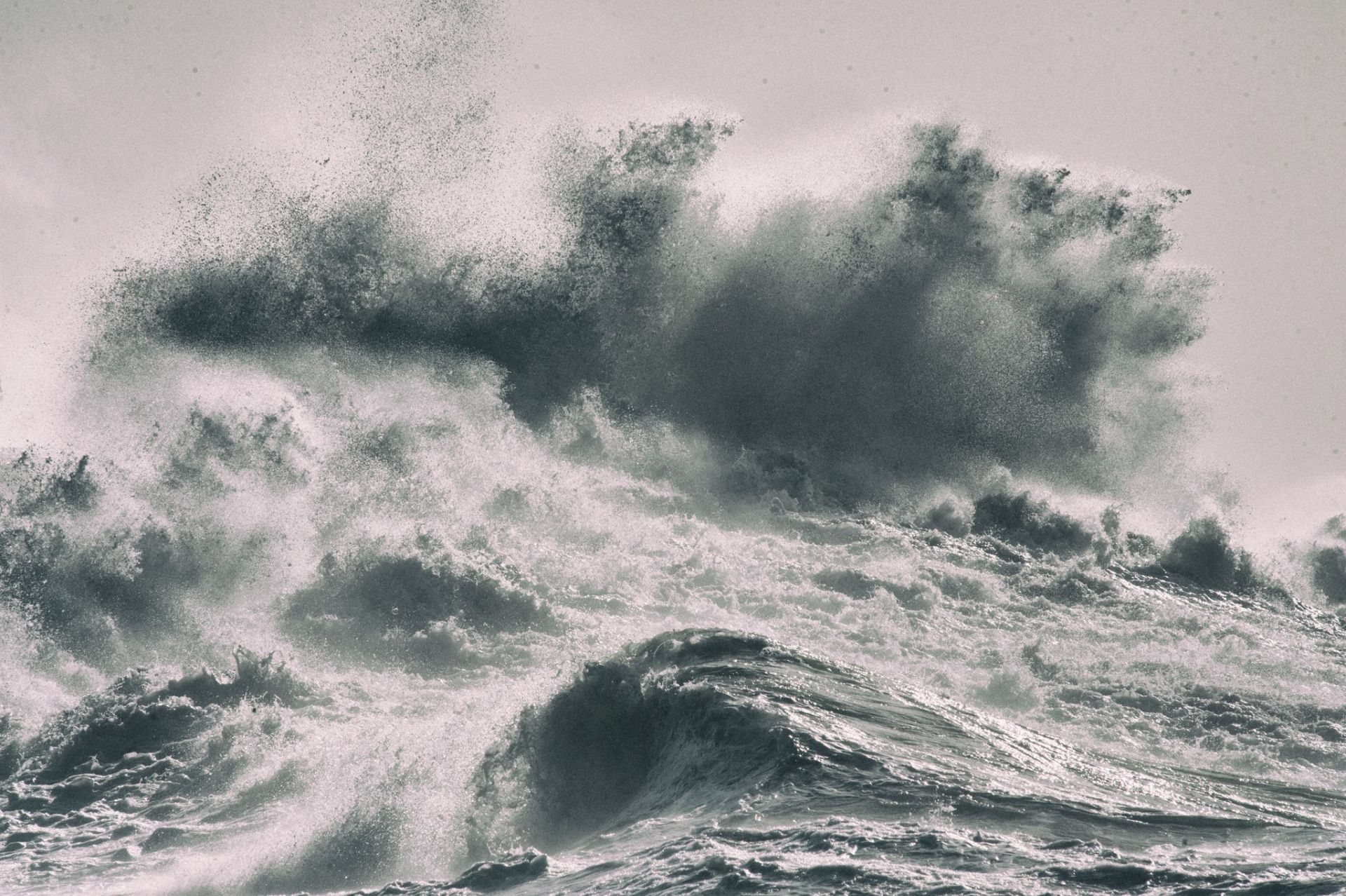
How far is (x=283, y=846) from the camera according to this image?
1309cm

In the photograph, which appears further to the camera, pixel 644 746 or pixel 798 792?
pixel 644 746

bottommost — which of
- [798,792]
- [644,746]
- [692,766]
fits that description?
[798,792]

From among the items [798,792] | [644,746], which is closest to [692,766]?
[644,746]

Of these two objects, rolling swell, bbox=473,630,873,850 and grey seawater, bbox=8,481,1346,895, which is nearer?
grey seawater, bbox=8,481,1346,895

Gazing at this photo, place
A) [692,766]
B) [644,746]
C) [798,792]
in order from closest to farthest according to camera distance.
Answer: [798,792] → [692,766] → [644,746]

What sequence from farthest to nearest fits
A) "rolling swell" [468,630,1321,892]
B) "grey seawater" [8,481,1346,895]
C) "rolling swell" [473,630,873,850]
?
"rolling swell" [473,630,873,850] < "grey seawater" [8,481,1346,895] < "rolling swell" [468,630,1321,892]

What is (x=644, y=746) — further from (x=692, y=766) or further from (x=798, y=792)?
(x=798, y=792)

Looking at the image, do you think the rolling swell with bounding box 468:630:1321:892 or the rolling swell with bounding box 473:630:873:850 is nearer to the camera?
the rolling swell with bounding box 468:630:1321:892

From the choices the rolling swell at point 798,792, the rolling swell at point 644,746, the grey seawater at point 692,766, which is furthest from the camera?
the rolling swell at point 644,746

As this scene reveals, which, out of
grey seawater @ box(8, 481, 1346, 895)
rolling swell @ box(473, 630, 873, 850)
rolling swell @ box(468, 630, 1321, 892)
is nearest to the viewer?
rolling swell @ box(468, 630, 1321, 892)

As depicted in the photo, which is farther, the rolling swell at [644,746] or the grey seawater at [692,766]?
the rolling swell at [644,746]

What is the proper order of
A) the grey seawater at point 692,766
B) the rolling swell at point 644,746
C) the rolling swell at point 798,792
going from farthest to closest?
the rolling swell at point 644,746 < the grey seawater at point 692,766 < the rolling swell at point 798,792

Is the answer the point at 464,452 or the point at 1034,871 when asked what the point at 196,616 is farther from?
the point at 1034,871

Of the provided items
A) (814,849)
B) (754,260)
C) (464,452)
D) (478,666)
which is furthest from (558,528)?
(814,849)
